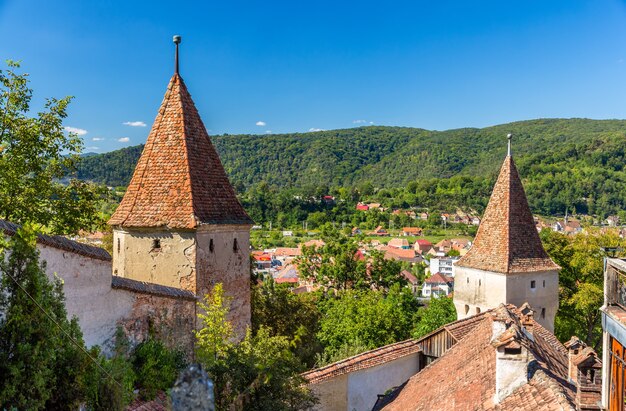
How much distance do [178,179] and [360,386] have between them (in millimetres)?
7777


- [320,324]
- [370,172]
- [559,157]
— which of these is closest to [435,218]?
[559,157]

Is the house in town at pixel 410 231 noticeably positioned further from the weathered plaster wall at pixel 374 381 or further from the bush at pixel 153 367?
the bush at pixel 153 367

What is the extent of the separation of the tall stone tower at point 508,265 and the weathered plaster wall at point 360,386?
5.24 metres

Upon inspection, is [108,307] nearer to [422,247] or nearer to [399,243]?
[399,243]

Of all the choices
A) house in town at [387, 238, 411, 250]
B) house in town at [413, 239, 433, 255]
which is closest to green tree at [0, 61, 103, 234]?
house in town at [387, 238, 411, 250]

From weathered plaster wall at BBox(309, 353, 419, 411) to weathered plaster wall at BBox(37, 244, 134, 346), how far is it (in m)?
6.29

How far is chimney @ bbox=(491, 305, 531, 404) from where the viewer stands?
8469mm

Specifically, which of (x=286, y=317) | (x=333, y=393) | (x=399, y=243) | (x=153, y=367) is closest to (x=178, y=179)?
(x=153, y=367)

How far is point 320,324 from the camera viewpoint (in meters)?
31.2

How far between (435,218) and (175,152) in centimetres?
12013

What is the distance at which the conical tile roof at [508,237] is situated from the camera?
19.9 meters

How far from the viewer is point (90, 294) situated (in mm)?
9320

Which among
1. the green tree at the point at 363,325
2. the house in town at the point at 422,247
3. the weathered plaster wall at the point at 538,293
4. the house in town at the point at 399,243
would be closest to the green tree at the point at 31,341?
the weathered plaster wall at the point at 538,293

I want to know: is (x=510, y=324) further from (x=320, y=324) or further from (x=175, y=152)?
(x=320, y=324)
